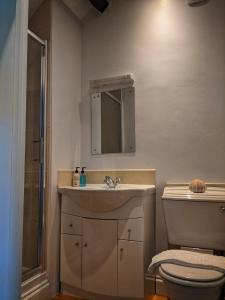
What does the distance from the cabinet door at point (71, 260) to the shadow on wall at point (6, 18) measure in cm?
137

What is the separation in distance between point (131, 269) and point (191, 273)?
51cm

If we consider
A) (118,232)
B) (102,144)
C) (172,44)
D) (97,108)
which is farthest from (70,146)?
(172,44)

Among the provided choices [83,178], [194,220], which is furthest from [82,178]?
[194,220]

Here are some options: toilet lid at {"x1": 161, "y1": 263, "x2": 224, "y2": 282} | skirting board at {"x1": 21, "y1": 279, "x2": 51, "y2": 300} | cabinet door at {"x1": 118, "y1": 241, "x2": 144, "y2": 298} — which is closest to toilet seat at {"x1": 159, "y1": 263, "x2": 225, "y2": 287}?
toilet lid at {"x1": 161, "y1": 263, "x2": 224, "y2": 282}

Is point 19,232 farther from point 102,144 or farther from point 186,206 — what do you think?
point 102,144

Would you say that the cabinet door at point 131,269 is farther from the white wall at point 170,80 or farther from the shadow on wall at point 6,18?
the shadow on wall at point 6,18

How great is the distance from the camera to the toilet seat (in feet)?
4.33

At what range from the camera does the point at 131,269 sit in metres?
1.77

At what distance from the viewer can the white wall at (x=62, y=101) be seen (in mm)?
2025

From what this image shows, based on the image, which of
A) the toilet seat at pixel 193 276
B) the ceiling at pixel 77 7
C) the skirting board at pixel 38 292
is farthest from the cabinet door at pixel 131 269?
the ceiling at pixel 77 7

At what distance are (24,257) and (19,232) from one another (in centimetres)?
64

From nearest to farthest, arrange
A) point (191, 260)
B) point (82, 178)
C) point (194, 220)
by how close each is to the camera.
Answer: point (191, 260) < point (194, 220) < point (82, 178)

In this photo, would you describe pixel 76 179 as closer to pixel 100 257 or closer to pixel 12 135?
pixel 100 257

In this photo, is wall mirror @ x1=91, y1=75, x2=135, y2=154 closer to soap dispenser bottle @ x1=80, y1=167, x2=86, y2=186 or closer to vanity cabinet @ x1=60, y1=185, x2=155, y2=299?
soap dispenser bottle @ x1=80, y1=167, x2=86, y2=186
